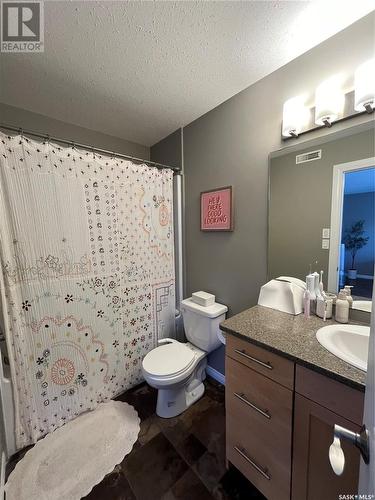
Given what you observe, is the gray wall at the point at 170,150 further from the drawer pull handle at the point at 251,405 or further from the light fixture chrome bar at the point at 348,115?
the drawer pull handle at the point at 251,405

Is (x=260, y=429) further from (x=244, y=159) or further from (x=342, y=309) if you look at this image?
(x=244, y=159)

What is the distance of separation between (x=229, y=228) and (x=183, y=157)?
0.91 m

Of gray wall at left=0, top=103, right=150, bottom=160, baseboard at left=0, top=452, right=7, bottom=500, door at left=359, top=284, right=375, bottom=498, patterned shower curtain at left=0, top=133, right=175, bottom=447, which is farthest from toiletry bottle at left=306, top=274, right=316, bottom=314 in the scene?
gray wall at left=0, top=103, right=150, bottom=160

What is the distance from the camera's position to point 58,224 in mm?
1364

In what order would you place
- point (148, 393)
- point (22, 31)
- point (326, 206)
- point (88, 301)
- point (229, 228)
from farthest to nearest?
point (148, 393), point (229, 228), point (88, 301), point (326, 206), point (22, 31)

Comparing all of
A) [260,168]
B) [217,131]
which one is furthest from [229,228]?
[217,131]

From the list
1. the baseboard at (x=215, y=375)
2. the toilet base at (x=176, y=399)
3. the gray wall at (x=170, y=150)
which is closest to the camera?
the toilet base at (x=176, y=399)

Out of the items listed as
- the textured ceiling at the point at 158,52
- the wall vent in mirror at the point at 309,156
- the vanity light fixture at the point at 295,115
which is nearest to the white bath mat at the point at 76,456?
the wall vent in mirror at the point at 309,156

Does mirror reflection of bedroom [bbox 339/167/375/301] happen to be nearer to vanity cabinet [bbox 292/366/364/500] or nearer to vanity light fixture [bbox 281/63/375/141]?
vanity light fixture [bbox 281/63/375/141]

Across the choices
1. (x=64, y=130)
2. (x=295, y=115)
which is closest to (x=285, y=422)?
(x=295, y=115)

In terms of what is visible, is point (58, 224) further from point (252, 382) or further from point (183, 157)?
point (252, 382)

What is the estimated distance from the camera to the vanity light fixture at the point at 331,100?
1.06 meters

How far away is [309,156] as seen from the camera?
121 centimetres

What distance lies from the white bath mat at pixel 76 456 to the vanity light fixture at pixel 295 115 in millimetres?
2224
